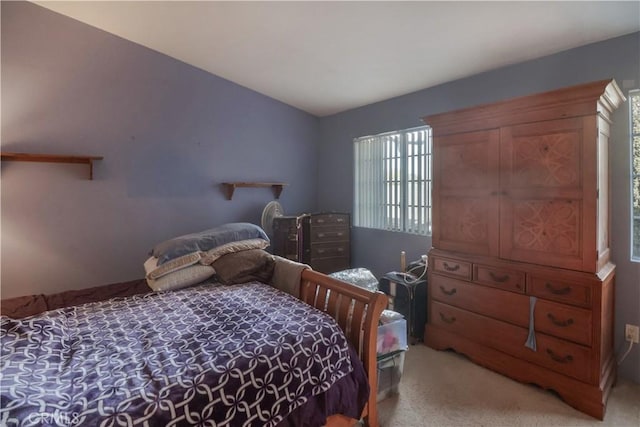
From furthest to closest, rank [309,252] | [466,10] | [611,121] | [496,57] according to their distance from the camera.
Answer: [309,252] < [496,57] < [611,121] < [466,10]

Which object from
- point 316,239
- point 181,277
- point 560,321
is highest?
point 316,239

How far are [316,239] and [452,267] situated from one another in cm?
167

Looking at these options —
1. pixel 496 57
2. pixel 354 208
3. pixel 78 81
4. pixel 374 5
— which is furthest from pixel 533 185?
pixel 78 81

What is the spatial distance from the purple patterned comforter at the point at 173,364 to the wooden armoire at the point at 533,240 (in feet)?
4.04

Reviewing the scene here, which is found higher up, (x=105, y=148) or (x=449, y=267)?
(x=105, y=148)

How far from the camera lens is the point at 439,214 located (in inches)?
102

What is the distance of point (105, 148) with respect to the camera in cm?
299

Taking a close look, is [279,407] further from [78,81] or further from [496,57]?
[78,81]

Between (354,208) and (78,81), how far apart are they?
3.10m

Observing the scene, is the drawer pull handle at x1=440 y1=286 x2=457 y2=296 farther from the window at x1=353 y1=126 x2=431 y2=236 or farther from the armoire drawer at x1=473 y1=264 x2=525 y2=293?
the window at x1=353 y1=126 x2=431 y2=236

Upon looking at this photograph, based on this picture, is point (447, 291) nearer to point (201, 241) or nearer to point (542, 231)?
point (542, 231)

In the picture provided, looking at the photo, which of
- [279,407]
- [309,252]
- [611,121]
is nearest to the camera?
[279,407]

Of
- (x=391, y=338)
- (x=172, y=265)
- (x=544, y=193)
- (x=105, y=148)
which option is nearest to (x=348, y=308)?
(x=391, y=338)

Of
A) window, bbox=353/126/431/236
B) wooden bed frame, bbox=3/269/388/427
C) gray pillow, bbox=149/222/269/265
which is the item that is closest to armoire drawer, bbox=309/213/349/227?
window, bbox=353/126/431/236
